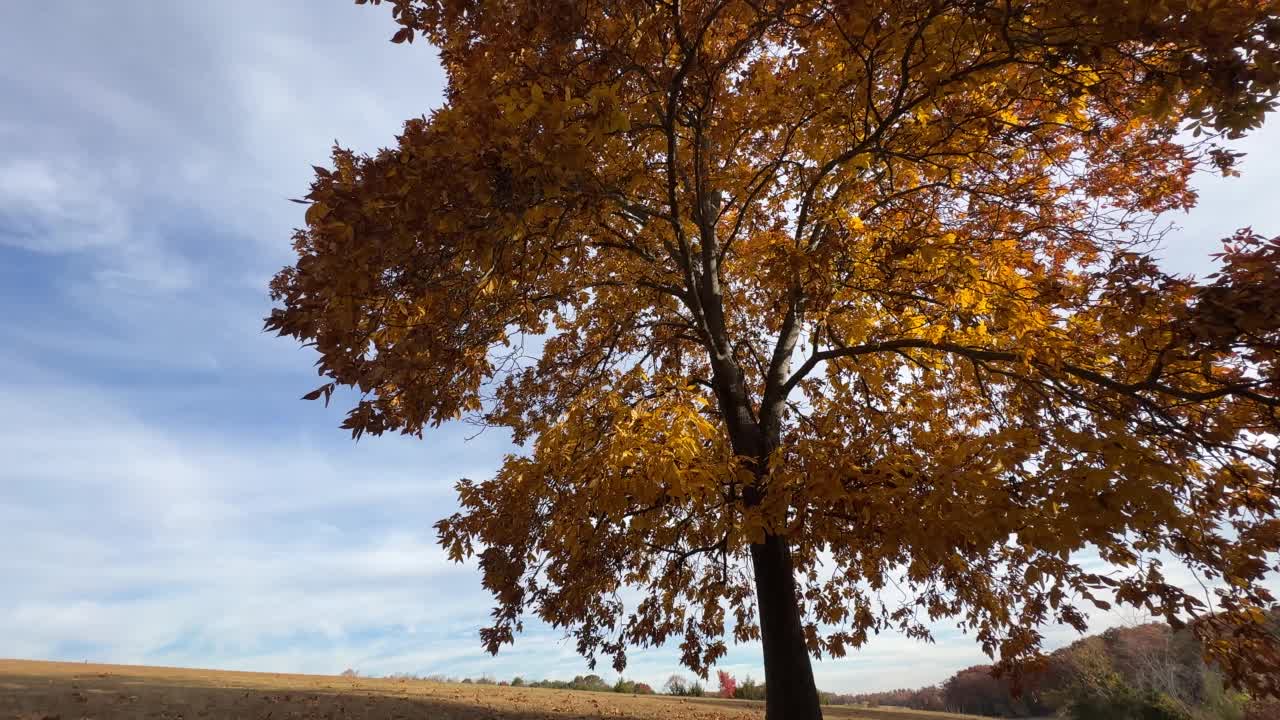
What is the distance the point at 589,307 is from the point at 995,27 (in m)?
6.19

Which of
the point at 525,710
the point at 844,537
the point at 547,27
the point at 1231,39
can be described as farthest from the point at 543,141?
the point at 525,710

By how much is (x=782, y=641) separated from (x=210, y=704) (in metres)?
6.99

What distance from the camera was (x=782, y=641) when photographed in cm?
666

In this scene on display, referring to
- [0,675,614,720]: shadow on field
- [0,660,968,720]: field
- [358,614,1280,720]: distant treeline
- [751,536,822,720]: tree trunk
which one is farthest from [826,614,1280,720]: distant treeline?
[0,675,614,720]: shadow on field

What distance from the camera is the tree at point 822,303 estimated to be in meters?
4.02

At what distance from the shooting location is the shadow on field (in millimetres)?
7074

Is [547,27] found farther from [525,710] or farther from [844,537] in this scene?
[525,710]

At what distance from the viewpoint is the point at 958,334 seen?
695cm

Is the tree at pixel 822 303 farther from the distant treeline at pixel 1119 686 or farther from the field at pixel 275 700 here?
the distant treeline at pixel 1119 686

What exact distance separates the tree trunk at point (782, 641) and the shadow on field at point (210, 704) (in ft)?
14.3

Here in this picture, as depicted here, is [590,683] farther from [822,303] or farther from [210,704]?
[822,303]

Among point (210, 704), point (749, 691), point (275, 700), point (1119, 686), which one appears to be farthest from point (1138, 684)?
point (210, 704)

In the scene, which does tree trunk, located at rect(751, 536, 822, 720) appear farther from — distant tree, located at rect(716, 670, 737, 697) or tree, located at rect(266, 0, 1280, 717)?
distant tree, located at rect(716, 670, 737, 697)

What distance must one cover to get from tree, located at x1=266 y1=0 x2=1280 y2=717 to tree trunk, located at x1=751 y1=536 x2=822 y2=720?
0.10 ft
